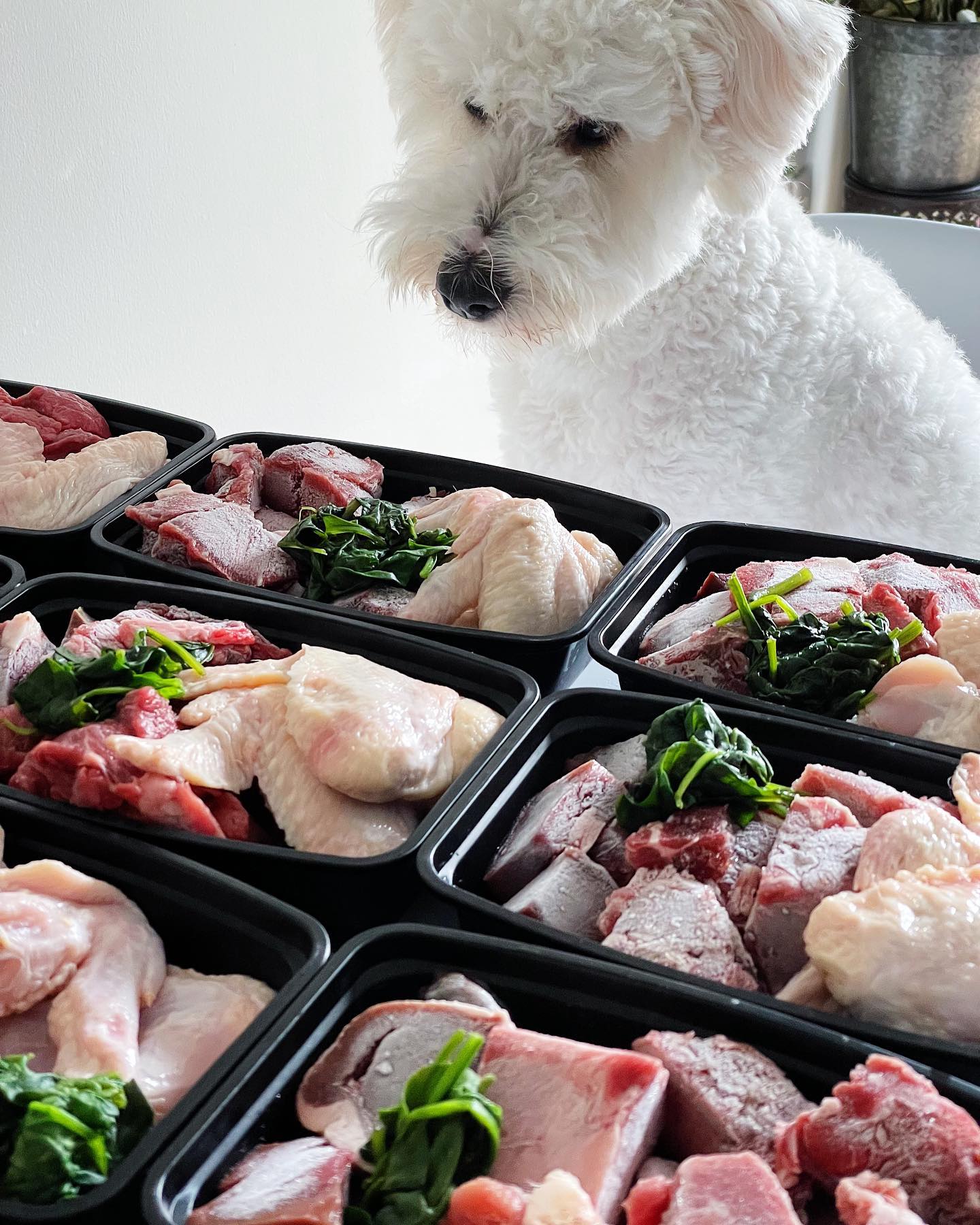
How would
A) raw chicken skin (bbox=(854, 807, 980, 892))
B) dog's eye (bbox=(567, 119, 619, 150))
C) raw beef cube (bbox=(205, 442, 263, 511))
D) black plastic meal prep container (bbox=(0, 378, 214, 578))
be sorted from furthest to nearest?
dog's eye (bbox=(567, 119, 619, 150)), raw beef cube (bbox=(205, 442, 263, 511)), black plastic meal prep container (bbox=(0, 378, 214, 578)), raw chicken skin (bbox=(854, 807, 980, 892))

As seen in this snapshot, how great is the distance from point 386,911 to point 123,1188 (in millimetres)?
309

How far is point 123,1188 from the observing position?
2.19 ft

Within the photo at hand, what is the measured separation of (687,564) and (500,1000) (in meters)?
0.69

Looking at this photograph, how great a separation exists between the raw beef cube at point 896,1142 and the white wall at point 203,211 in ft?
Answer: 5.91

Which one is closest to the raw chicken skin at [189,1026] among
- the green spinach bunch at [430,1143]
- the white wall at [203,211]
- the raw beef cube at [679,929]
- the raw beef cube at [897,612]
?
the green spinach bunch at [430,1143]

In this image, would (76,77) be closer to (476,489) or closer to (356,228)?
(356,228)

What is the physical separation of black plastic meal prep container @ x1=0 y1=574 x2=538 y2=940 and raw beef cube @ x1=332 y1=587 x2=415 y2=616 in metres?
0.07

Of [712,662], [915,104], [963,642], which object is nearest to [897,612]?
[963,642]

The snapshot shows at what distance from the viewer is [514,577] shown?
4.14 feet

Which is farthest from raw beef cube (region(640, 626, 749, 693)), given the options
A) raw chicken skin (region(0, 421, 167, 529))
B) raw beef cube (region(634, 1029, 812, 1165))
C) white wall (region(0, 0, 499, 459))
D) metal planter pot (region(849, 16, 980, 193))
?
metal planter pot (region(849, 16, 980, 193))

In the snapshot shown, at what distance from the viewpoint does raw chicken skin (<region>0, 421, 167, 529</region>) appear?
1424 millimetres

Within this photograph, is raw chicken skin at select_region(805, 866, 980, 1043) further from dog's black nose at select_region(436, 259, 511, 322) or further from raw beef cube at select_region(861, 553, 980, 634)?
dog's black nose at select_region(436, 259, 511, 322)

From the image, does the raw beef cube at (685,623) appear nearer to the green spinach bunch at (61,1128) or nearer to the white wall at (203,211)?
the green spinach bunch at (61,1128)

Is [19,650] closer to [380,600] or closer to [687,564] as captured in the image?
[380,600]
